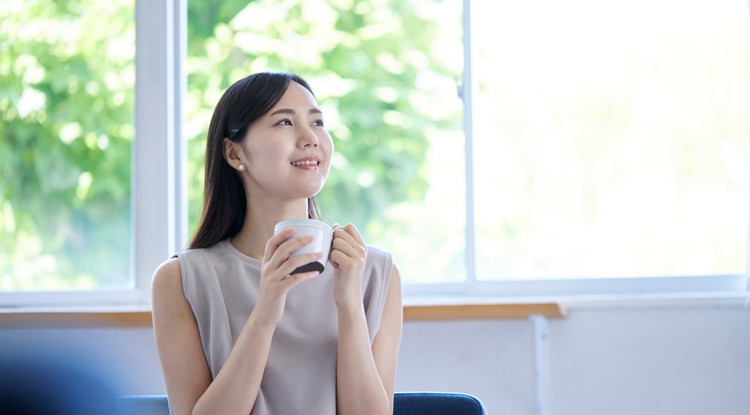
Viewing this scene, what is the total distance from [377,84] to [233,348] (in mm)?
1444

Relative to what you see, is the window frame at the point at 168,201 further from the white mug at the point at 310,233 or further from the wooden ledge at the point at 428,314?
the white mug at the point at 310,233

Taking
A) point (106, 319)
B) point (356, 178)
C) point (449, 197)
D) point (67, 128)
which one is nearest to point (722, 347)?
point (449, 197)

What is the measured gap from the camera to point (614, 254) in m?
2.67

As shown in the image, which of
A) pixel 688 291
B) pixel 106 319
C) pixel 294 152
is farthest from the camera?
pixel 688 291

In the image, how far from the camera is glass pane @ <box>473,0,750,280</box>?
266 centimetres

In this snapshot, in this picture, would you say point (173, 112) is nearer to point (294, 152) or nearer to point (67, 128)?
point (67, 128)

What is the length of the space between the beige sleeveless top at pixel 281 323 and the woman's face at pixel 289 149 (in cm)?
17

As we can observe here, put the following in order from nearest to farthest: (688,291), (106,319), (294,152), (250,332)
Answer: (250,332) < (294,152) < (106,319) < (688,291)

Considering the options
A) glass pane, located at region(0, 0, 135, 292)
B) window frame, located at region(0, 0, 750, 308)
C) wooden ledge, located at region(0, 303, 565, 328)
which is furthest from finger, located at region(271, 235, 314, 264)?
glass pane, located at region(0, 0, 135, 292)

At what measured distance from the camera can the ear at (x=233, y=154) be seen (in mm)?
1606

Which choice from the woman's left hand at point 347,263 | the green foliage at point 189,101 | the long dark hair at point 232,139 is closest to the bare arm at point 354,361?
the woman's left hand at point 347,263

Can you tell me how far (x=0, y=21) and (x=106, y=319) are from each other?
1068 millimetres

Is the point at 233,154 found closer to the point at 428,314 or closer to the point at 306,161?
the point at 306,161

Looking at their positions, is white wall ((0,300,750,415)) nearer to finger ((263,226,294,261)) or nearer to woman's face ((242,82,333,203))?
woman's face ((242,82,333,203))
